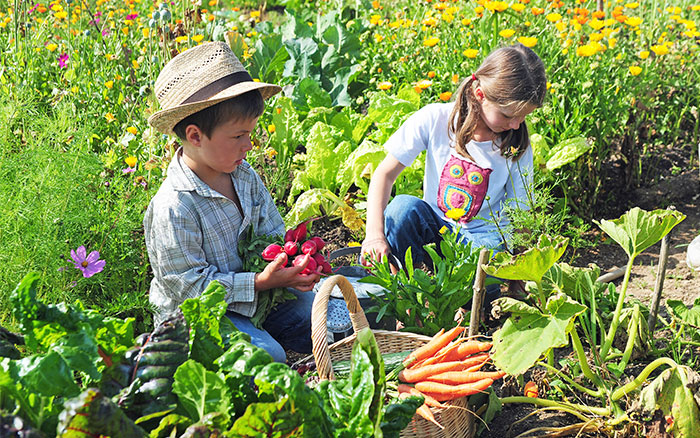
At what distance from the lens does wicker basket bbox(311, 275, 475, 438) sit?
190 cm

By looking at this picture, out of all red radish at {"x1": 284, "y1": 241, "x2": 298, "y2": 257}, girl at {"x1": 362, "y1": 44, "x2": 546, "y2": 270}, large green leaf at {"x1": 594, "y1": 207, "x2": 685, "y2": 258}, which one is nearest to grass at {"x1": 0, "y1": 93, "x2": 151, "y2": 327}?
red radish at {"x1": 284, "y1": 241, "x2": 298, "y2": 257}

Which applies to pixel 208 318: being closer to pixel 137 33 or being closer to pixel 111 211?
pixel 111 211

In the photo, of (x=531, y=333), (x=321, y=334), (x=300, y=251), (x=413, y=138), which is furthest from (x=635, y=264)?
(x=321, y=334)

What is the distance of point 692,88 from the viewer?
169 inches

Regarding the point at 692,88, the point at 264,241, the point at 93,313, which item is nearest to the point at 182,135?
the point at 264,241

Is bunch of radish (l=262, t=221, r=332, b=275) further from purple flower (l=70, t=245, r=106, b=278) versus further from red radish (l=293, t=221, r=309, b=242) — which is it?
purple flower (l=70, t=245, r=106, b=278)

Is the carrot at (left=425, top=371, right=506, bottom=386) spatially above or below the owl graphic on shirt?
below

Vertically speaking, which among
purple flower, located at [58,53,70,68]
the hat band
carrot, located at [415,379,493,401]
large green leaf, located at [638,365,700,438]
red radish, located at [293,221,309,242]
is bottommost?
large green leaf, located at [638,365,700,438]

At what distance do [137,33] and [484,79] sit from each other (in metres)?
2.86

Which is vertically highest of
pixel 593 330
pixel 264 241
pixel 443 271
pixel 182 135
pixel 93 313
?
pixel 182 135

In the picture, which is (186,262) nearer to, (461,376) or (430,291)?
(430,291)

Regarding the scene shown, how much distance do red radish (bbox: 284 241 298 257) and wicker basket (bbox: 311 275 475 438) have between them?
28 centimetres

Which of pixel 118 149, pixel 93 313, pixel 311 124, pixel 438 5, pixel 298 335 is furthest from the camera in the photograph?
pixel 438 5

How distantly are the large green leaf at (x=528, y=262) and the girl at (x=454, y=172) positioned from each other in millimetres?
805
